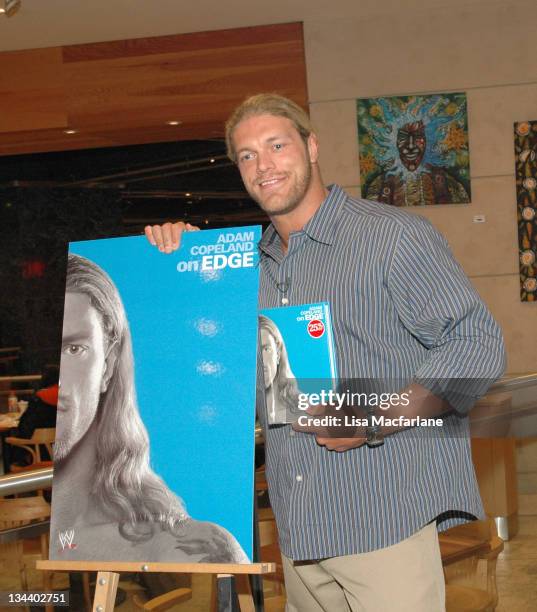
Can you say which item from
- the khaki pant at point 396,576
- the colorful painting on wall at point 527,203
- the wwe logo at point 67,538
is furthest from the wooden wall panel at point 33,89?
the khaki pant at point 396,576

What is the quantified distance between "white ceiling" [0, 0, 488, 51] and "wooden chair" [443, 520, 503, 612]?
3943 millimetres

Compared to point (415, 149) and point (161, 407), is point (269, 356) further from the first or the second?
point (415, 149)

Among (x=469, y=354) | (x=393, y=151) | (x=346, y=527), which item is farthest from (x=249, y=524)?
(x=393, y=151)

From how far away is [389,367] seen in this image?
5.20 ft

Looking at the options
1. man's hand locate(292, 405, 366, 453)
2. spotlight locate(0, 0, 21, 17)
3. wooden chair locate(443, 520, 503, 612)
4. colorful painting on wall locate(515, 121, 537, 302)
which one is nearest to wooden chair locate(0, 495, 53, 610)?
man's hand locate(292, 405, 366, 453)

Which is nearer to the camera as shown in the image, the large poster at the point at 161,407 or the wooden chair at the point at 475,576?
the large poster at the point at 161,407

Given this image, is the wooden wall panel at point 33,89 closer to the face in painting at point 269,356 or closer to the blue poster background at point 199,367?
the blue poster background at point 199,367

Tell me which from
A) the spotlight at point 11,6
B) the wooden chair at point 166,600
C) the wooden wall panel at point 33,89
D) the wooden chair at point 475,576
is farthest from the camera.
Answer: the wooden wall panel at point 33,89

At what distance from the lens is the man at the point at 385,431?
1529 mm

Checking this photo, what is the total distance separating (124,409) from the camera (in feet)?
5.80

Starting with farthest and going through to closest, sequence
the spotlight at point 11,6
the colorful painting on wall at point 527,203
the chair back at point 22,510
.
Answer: the colorful painting on wall at point 527,203 → the spotlight at point 11,6 → the chair back at point 22,510

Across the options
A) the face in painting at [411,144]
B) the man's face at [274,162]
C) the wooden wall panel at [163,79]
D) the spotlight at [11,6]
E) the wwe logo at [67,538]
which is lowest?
the wwe logo at [67,538]

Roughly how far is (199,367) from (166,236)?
28 centimetres

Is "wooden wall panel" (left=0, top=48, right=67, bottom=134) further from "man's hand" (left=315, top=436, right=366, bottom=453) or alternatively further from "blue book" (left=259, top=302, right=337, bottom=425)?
"man's hand" (left=315, top=436, right=366, bottom=453)
